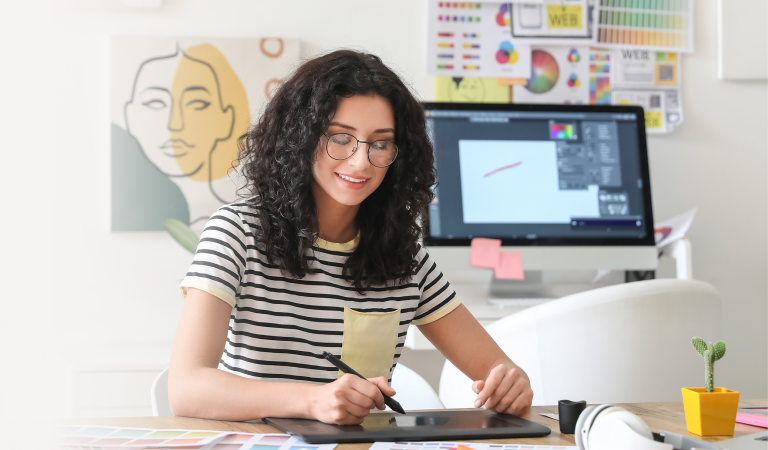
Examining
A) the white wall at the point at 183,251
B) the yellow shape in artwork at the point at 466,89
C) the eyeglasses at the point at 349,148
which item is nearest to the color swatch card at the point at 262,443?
the eyeglasses at the point at 349,148

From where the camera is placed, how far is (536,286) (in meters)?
2.15

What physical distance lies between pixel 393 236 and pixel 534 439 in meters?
0.50

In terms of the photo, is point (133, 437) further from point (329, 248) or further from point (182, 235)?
point (182, 235)

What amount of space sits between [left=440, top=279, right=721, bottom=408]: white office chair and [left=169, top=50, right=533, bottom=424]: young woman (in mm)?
172

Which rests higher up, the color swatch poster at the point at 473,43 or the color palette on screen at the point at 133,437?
the color swatch poster at the point at 473,43

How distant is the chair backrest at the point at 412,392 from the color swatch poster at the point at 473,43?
113cm

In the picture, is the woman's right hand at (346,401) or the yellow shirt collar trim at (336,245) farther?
the yellow shirt collar trim at (336,245)

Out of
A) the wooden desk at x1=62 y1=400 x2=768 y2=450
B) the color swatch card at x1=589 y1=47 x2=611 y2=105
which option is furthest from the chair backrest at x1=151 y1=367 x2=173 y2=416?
the color swatch card at x1=589 y1=47 x2=611 y2=105

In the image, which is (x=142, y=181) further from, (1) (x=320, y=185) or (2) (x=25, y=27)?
(2) (x=25, y=27)

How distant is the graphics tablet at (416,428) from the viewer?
0.73 meters

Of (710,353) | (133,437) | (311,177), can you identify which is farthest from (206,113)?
(710,353)

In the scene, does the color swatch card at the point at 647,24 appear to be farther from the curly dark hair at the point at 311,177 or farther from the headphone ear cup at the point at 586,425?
the headphone ear cup at the point at 586,425

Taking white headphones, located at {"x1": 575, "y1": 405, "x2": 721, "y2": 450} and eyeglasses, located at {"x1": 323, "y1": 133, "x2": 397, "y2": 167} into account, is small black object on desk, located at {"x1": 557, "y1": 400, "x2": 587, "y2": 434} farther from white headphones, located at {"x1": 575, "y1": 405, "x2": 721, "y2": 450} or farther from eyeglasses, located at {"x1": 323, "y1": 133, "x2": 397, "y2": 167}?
eyeglasses, located at {"x1": 323, "y1": 133, "x2": 397, "y2": 167}

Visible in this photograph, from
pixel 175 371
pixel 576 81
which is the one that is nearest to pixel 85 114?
pixel 175 371
